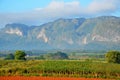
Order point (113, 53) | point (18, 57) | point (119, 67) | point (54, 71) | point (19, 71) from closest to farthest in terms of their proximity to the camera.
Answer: point (19, 71) → point (54, 71) → point (119, 67) → point (113, 53) → point (18, 57)

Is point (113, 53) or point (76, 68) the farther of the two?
point (113, 53)

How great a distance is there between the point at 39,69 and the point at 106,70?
11.5 m

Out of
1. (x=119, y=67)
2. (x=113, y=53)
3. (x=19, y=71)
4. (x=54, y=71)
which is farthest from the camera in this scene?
(x=113, y=53)

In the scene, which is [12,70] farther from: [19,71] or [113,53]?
[113,53]

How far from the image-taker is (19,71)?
2175 inches

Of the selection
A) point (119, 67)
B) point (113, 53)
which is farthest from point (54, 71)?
point (113, 53)

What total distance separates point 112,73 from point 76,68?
6.46 m

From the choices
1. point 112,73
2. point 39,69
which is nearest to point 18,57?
point 39,69

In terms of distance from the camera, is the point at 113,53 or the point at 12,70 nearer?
the point at 12,70

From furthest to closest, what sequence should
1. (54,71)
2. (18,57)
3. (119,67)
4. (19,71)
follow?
(18,57) → (119,67) → (54,71) → (19,71)

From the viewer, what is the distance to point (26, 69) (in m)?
57.4

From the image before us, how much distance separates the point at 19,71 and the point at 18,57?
37598 millimetres

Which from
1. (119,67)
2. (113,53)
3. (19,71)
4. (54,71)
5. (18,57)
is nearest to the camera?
(19,71)

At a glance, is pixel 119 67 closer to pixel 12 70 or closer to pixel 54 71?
pixel 54 71
